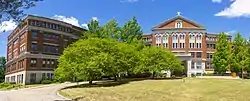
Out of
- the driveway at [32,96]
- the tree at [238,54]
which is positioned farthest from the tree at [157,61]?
the driveway at [32,96]

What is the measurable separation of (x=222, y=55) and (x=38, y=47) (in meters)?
40.7

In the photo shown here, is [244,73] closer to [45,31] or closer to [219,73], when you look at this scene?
[219,73]

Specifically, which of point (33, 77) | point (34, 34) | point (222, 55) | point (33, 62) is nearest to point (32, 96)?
point (33, 77)

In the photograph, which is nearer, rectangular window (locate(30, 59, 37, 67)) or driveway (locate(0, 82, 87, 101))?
driveway (locate(0, 82, 87, 101))

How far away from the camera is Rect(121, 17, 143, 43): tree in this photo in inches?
2928

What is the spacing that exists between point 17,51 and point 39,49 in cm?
1146

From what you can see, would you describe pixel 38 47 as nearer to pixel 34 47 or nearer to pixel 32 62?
pixel 34 47

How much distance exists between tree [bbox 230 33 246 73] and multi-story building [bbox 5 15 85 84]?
130 feet

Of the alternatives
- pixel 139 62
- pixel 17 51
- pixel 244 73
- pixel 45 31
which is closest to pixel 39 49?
pixel 45 31

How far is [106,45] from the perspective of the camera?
48969 millimetres

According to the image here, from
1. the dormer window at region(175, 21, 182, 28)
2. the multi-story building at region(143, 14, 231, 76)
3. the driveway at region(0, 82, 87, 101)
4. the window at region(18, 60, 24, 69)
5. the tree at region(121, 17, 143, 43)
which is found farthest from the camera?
the dormer window at region(175, 21, 182, 28)

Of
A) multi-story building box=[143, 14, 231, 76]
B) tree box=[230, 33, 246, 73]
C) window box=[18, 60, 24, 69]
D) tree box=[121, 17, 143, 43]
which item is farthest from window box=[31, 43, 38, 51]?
tree box=[230, 33, 246, 73]

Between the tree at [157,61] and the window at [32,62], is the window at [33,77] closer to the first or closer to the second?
the window at [32,62]

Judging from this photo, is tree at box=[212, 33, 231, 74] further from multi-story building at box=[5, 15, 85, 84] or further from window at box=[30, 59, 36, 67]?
window at box=[30, 59, 36, 67]
